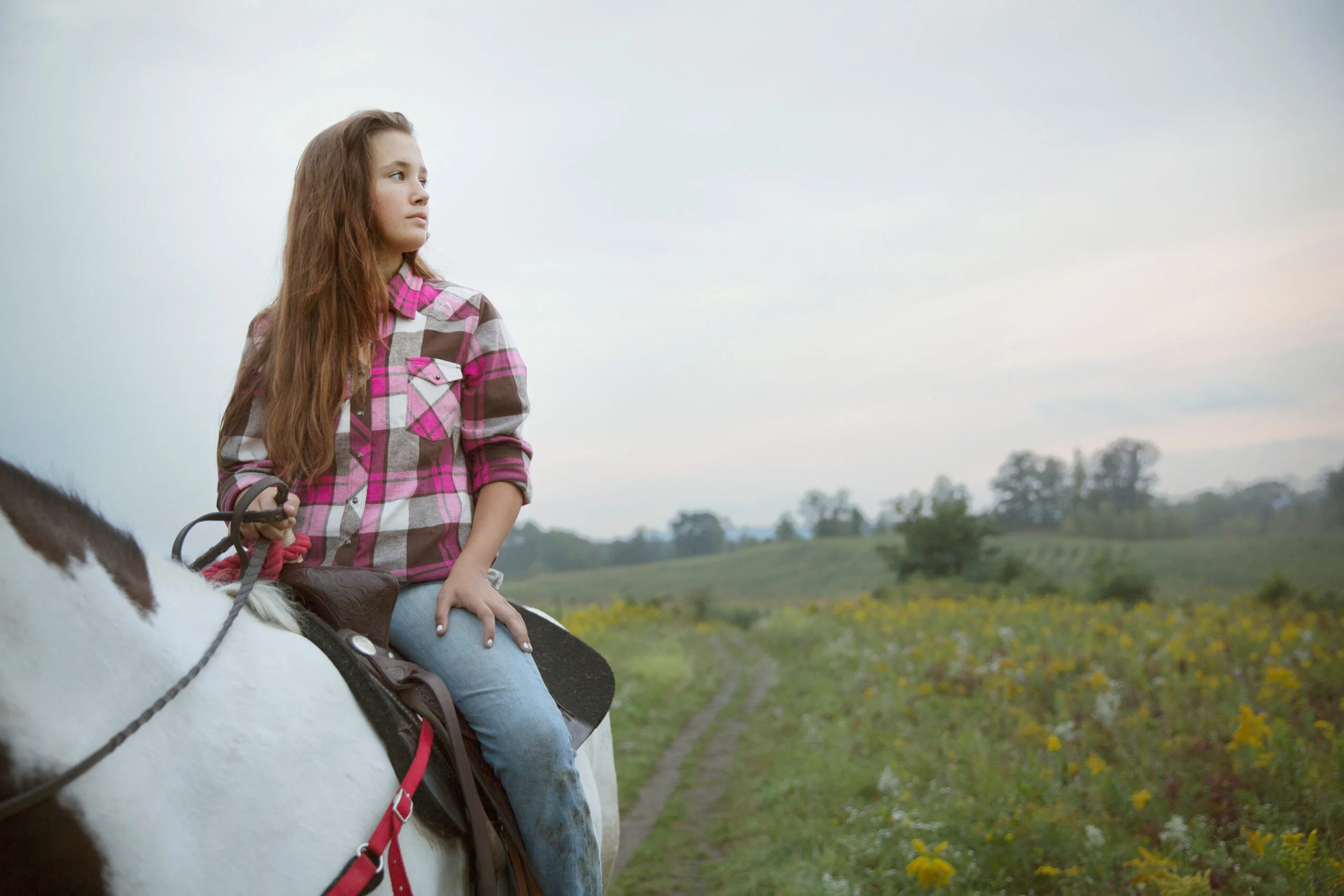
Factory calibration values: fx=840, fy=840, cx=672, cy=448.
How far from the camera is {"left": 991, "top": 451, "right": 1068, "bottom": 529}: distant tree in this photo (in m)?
41.2

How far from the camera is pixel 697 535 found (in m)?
69.6

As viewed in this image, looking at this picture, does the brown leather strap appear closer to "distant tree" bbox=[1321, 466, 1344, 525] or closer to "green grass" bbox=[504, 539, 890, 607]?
"distant tree" bbox=[1321, 466, 1344, 525]

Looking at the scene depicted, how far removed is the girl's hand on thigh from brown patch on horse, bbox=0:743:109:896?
861 millimetres

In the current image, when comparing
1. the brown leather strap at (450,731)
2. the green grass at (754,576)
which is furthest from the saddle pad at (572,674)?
the green grass at (754,576)

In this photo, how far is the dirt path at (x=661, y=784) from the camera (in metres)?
5.76

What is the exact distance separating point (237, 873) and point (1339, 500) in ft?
47.2

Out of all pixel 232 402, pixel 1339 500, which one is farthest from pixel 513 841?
pixel 1339 500

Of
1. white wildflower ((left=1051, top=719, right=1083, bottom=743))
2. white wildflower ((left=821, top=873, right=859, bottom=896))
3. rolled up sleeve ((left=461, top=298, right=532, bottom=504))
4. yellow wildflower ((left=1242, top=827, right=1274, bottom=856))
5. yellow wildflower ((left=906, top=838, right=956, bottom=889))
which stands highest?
rolled up sleeve ((left=461, top=298, right=532, bottom=504))

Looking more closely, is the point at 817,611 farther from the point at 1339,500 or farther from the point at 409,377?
the point at 409,377

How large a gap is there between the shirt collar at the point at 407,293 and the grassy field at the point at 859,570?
12.2 metres

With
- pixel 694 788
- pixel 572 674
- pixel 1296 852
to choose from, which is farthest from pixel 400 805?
pixel 694 788

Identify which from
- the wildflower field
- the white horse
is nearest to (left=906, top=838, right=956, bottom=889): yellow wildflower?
the wildflower field

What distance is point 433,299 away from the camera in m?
2.36

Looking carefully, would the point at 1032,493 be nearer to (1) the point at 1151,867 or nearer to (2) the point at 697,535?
(2) the point at 697,535
